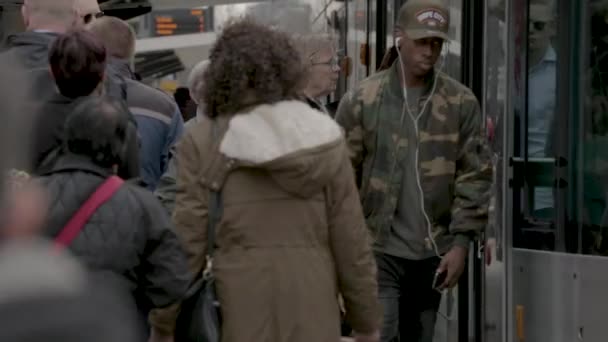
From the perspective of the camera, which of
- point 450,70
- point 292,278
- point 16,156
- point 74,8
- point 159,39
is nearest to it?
point 16,156

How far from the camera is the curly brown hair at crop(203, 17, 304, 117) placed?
491 cm

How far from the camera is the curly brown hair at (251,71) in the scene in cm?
491

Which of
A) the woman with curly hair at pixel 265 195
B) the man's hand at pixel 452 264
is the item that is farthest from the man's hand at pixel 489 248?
the woman with curly hair at pixel 265 195

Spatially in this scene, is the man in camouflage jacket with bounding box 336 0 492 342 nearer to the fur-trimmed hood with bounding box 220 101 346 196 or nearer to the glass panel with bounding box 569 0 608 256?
the glass panel with bounding box 569 0 608 256

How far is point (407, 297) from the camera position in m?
6.52

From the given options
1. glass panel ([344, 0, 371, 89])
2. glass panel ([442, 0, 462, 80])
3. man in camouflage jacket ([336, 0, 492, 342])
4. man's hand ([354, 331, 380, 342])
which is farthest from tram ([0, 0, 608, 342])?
glass panel ([344, 0, 371, 89])

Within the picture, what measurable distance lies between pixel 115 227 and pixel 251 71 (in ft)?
2.16

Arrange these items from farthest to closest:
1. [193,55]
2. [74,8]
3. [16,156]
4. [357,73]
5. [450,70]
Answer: [193,55] < [357,73] < [450,70] < [74,8] < [16,156]

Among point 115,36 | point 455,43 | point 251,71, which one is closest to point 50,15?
point 115,36

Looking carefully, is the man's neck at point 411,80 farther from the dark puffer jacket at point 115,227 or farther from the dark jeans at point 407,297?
the dark puffer jacket at point 115,227

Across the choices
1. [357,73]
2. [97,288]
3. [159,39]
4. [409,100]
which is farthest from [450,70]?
[159,39]

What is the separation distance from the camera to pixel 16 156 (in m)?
1.97

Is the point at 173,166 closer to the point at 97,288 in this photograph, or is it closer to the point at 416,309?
the point at 416,309

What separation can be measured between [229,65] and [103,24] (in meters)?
1.90
